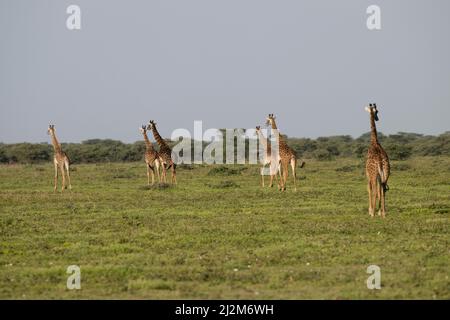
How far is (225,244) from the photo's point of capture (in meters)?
13.1

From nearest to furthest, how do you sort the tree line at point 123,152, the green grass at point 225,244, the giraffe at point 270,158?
the green grass at point 225,244 < the giraffe at point 270,158 < the tree line at point 123,152

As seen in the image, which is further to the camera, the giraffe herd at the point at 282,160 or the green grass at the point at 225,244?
the giraffe herd at the point at 282,160

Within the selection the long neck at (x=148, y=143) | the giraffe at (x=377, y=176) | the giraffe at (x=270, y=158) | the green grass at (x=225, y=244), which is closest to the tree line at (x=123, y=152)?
the long neck at (x=148, y=143)

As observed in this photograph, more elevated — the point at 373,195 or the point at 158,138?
the point at 158,138

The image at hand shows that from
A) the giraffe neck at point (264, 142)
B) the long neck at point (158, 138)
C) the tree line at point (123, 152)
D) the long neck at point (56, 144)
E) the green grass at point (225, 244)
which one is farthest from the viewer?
the tree line at point (123, 152)

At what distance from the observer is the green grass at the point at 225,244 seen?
392 inches

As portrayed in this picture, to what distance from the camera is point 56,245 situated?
13344 millimetres

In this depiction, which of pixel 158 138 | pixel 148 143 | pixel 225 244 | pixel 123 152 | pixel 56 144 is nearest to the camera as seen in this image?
pixel 225 244

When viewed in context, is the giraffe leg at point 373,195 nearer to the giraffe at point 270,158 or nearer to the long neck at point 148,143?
the giraffe at point 270,158

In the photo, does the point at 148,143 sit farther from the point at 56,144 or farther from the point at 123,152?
the point at 123,152

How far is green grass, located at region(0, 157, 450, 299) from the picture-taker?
32.6ft

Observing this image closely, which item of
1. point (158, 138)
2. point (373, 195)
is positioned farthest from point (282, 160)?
point (373, 195)
